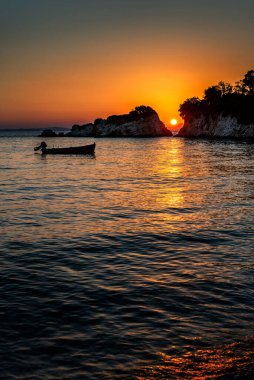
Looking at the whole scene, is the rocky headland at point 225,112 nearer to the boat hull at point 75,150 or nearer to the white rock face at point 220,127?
the white rock face at point 220,127

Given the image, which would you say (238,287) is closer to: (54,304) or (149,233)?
(54,304)

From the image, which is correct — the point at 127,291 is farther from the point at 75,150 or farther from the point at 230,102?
the point at 230,102

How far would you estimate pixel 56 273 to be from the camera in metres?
12.5

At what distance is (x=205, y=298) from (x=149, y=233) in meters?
7.37

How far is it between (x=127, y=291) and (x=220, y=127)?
6157 inches

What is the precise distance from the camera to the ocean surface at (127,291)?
24.6ft

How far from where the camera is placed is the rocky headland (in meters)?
145

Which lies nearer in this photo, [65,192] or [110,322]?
[110,322]

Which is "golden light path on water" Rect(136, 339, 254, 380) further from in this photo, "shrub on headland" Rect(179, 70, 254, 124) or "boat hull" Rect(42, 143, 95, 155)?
"shrub on headland" Rect(179, 70, 254, 124)

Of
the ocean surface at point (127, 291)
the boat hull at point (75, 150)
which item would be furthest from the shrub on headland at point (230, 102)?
the ocean surface at point (127, 291)

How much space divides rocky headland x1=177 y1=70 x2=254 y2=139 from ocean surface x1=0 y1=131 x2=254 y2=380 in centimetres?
12916

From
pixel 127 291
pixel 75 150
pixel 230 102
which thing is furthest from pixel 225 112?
pixel 127 291

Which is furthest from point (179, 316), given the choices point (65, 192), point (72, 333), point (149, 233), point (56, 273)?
point (65, 192)

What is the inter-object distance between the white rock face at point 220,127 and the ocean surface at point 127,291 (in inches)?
5050
